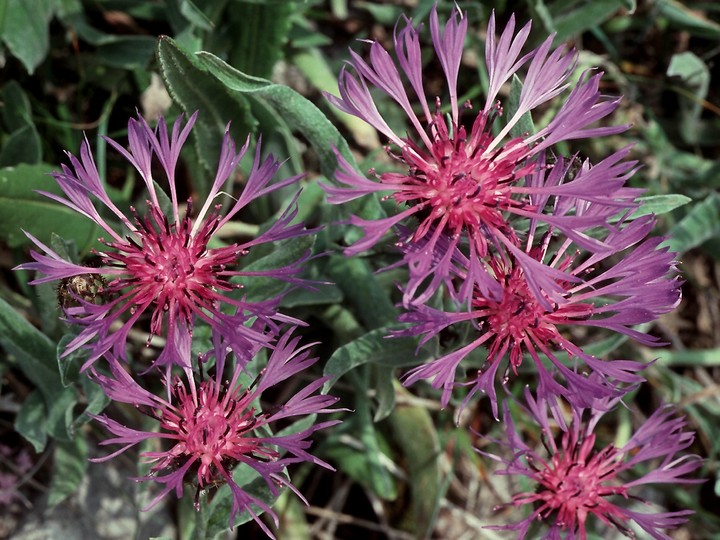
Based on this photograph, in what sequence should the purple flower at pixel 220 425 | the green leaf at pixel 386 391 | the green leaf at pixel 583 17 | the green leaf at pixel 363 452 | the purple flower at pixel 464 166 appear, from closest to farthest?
the purple flower at pixel 464 166, the purple flower at pixel 220 425, the green leaf at pixel 386 391, the green leaf at pixel 363 452, the green leaf at pixel 583 17

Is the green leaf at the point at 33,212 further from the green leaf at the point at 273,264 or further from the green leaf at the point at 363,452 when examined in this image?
the green leaf at the point at 363,452

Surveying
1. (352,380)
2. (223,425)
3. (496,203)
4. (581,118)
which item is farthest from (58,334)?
(581,118)

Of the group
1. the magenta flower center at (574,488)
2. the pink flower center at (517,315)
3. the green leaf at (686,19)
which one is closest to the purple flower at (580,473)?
the magenta flower center at (574,488)

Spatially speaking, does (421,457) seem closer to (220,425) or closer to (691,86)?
(220,425)

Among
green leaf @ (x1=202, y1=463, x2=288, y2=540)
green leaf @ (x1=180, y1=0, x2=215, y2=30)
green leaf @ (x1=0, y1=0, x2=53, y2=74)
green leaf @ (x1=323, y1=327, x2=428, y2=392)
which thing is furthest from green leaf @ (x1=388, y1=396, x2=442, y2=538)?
green leaf @ (x1=0, y1=0, x2=53, y2=74)

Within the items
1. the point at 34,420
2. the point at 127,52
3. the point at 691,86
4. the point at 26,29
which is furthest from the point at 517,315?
the point at 691,86

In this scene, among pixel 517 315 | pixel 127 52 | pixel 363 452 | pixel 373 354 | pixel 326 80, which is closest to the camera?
pixel 517 315
